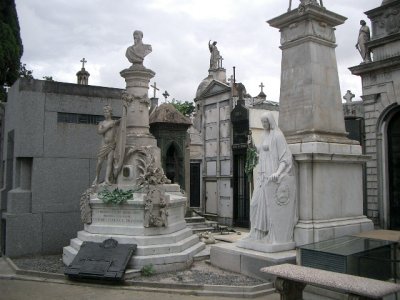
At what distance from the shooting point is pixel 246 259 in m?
6.38

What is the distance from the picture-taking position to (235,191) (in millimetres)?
14688

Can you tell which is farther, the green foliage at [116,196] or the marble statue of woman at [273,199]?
the green foliage at [116,196]

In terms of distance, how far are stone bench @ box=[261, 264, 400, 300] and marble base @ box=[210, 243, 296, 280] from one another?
3.23 feet

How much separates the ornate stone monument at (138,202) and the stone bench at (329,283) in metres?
2.81

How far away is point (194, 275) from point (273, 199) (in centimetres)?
186

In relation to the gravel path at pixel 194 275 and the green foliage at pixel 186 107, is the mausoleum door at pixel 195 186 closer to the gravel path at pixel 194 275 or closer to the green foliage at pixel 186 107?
the gravel path at pixel 194 275

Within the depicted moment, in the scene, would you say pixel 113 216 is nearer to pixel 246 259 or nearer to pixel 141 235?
pixel 141 235

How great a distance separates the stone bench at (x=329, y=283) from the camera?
3914 millimetres

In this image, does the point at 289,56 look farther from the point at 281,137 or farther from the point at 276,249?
the point at 276,249

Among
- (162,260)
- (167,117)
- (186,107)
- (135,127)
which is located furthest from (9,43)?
(186,107)

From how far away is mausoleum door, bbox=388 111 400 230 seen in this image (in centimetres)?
1055

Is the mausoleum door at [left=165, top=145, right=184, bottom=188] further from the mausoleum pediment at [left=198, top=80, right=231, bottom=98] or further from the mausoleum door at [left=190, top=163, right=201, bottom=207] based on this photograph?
the mausoleum pediment at [left=198, top=80, right=231, bottom=98]

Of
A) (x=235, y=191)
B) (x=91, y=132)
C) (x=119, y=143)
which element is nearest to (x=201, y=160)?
(x=235, y=191)

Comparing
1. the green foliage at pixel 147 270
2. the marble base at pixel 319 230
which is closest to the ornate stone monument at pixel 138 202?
the green foliage at pixel 147 270
